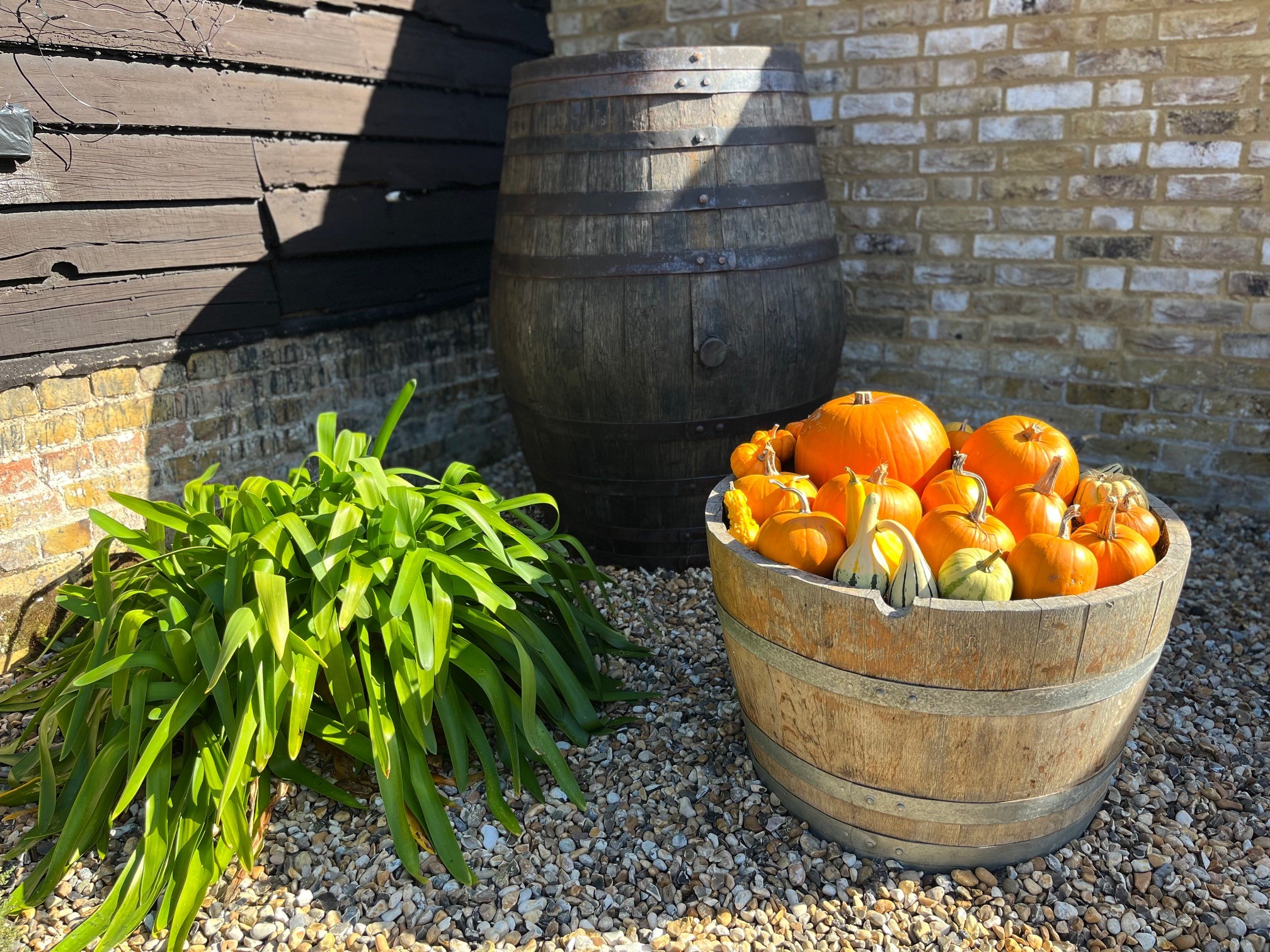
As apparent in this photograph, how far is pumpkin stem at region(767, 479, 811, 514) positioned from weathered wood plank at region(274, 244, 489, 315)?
2.12 metres

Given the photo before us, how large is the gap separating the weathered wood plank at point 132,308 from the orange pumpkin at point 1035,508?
8.33ft

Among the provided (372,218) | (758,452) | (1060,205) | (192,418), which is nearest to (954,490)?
(758,452)

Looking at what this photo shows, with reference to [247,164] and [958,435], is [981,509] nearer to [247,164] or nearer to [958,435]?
[958,435]

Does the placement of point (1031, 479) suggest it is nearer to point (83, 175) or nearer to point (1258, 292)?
point (1258, 292)

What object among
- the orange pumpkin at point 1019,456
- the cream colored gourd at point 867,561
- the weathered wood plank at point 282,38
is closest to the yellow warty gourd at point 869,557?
the cream colored gourd at point 867,561

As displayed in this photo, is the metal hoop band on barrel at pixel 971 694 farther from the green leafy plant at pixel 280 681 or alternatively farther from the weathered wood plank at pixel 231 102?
the weathered wood plank at pixel 231 102

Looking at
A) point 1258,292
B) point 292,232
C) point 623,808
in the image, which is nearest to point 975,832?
point 623,808

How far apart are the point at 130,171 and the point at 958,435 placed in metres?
2.54

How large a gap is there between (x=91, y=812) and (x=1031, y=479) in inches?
83.8

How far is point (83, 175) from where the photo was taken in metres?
2.77

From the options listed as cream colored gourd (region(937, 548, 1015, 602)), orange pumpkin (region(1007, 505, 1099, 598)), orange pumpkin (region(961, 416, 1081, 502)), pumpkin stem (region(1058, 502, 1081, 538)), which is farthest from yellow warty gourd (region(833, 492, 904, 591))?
orange pumpkin (region(961, 416, 1081, 502))

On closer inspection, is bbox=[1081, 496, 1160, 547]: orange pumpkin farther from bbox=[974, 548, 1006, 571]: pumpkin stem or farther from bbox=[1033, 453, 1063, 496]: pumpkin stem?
bbox=[974, 548, 1006, 571]: pumpkin stem

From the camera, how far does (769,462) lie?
2.21 meters

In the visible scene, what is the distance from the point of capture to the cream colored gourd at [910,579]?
1774 millimetres
